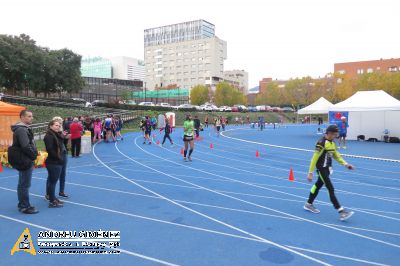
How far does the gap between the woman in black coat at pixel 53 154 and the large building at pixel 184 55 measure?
10069 cm

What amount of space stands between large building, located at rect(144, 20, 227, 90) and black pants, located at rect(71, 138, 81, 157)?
9381 centimetres

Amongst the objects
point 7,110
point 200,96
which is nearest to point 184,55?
point 200,96

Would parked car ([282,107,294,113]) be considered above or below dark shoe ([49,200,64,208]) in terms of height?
above

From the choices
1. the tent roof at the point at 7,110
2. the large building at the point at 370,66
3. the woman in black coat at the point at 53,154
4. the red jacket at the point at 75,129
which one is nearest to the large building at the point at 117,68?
the large building at the point at 370,66

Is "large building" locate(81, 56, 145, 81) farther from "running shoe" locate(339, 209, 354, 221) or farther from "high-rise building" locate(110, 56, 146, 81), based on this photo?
"running shoe" locate(339, 209, 354, 221)

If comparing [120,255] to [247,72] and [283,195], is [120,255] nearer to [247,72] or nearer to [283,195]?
[283,195]

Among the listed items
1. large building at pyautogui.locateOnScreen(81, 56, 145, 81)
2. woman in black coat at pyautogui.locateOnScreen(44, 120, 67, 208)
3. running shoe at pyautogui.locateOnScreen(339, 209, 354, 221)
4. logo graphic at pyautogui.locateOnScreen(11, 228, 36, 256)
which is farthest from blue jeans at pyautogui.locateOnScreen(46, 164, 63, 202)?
large building at pyautogui.locateOnScreen(81, 56, 145, 81)

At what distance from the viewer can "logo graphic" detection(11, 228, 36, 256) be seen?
446cm

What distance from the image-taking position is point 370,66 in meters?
90.2

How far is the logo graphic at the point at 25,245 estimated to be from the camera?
4.46 metres

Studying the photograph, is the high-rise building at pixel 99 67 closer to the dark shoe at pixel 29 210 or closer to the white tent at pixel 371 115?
the white tent at pixel 371 115

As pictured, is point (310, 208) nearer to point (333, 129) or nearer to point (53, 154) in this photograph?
point (333, 129)

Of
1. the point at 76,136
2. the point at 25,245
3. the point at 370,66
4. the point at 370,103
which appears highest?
the point at 370,66

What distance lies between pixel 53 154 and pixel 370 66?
101 m
